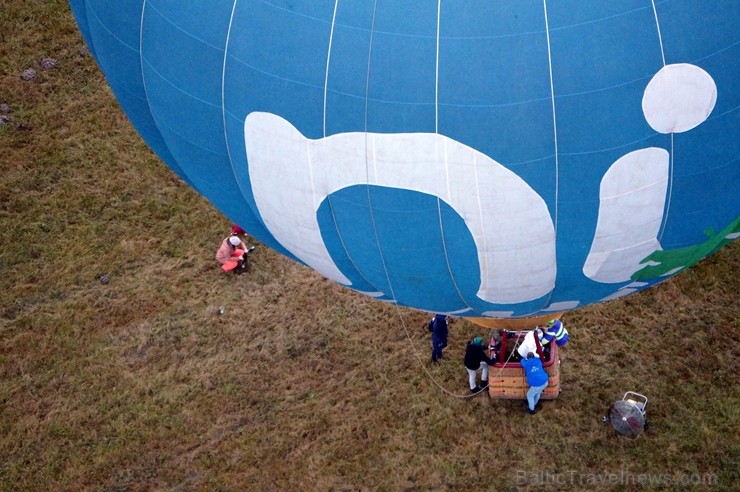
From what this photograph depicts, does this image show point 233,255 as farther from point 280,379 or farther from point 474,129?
point 474,129

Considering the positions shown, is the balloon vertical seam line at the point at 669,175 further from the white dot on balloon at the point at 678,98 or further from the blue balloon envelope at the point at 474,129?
the white dot on balloon at the point at 678,98

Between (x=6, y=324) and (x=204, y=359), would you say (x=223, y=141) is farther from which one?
(x=6, y=324)

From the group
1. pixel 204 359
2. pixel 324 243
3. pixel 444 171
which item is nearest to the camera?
pixel 444 171

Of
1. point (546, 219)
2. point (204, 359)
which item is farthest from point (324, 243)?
point (204, 359)

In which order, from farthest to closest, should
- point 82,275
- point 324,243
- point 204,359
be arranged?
point 82,275, point 204,359, point 324,243

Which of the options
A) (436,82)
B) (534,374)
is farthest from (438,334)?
(436,82)

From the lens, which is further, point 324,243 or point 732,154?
point 324,243

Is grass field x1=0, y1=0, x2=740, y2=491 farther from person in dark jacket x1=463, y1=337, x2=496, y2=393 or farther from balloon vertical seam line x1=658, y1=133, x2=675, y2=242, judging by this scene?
balloon vertical seam line x1=658, y1=133, x2=675, y2=242
